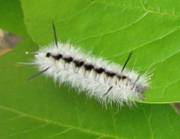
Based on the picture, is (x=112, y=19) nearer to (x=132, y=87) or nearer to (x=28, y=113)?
(x=132, y=87)

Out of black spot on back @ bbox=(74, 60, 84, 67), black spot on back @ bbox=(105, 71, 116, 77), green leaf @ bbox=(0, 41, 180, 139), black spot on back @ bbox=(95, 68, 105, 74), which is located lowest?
green leaf @ bbox=(0, 41, 180, 139)

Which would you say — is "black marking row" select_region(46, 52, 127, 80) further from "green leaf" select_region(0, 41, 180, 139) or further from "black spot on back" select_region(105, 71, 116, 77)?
"green leaf" select_region(0, 41, 180, 139)

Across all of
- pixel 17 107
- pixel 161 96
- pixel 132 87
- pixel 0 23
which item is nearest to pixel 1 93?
pixel 17 107

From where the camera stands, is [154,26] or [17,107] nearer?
[154,26]

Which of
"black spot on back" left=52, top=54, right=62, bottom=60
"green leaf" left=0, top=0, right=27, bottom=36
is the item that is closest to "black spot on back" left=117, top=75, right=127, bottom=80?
"black spot on back" left=52, top=54, right=62, bottom=60

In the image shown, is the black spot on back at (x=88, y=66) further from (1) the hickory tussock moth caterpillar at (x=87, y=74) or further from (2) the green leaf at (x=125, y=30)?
(2) the green leaf at (x=125, y=30)
